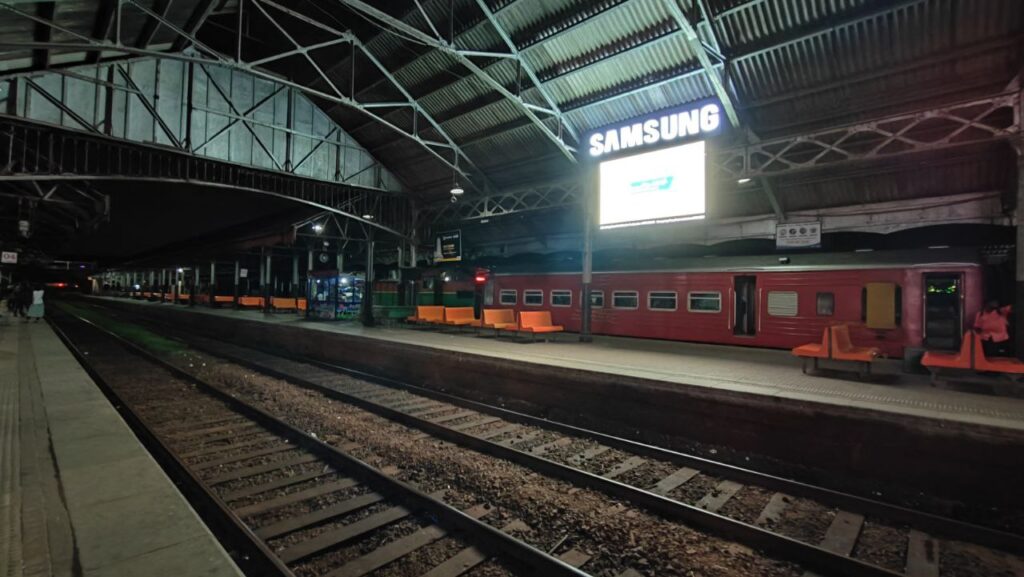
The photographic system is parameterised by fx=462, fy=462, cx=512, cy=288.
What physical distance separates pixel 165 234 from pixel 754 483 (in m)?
47.2

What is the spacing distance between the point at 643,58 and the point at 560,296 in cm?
788

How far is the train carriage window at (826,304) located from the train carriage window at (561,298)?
289 inches

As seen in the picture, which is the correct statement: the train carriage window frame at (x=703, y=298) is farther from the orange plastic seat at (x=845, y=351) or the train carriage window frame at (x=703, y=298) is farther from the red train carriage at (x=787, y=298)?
the orange plastic seat at (x=845, y=351)

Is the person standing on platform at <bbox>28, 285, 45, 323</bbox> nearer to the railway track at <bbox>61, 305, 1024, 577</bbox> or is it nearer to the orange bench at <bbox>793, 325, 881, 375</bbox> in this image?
the railway track at <bbox>61, 305, 1024, 577</bbox>

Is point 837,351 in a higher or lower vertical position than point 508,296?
lower

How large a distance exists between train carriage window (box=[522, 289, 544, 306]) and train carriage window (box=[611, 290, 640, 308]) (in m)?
3.00

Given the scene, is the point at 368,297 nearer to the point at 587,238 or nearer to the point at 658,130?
the point at 587,238

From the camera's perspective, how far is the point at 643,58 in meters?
12.7

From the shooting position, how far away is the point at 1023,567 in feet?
12.6

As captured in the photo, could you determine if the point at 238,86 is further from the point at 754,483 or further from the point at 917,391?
the point at 917,391

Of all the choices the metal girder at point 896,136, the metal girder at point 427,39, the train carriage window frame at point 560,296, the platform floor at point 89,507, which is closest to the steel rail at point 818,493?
the platform floor at point 89,507

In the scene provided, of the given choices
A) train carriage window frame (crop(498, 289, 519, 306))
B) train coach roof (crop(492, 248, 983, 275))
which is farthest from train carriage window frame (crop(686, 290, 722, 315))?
train carriage window frame (crop(498, 289, 519, 306))

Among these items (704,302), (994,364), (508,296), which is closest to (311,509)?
(994,364)

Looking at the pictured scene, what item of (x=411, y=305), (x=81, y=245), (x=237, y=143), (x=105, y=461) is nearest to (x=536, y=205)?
(x=411, y=305)
